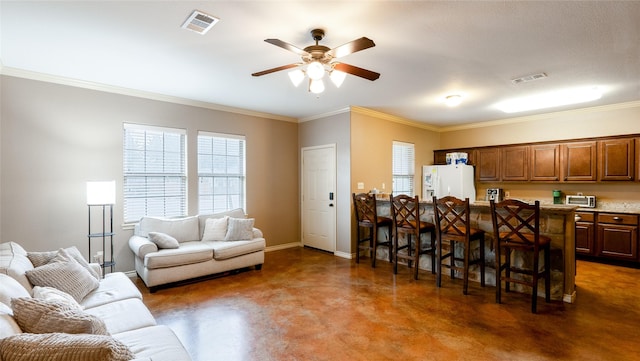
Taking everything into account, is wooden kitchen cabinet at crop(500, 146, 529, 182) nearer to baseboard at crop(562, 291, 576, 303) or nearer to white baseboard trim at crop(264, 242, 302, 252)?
baseboard at crop(562, 291, 576, 303)

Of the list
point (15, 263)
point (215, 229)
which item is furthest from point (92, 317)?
point (215, 229)

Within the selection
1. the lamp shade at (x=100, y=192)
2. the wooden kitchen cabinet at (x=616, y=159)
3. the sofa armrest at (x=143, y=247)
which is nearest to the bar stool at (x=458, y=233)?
the wooden kitchen cabinet at (x=616, y=159)

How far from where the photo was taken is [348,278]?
4.34 meters

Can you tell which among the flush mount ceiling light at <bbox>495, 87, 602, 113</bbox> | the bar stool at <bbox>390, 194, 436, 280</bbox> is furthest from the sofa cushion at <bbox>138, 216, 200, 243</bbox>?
the flush mount ceiling light at <bbox>495, 87, 602, 113</bbox>

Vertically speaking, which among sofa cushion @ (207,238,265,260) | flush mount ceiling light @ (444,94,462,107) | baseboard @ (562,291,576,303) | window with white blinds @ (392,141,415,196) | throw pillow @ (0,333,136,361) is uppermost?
flush mount ceiling light @ (444,94,462,107)

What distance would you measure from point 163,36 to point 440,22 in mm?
2359

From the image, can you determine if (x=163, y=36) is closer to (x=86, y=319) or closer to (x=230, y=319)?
(x=86, y=319)

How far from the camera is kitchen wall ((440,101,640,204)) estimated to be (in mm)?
5051

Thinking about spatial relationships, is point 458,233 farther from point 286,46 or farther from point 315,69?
point 286,46

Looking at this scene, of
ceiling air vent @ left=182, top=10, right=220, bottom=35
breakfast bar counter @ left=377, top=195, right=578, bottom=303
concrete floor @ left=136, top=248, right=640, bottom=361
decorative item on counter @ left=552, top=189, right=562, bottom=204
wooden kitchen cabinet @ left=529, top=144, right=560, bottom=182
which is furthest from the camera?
decorative item on counter @ left=552, top=189, right=562, bottom=204

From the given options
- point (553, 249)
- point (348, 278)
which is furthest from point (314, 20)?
point (553, 249)

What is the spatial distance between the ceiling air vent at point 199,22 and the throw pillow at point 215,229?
288cm

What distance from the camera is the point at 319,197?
5.96 metres

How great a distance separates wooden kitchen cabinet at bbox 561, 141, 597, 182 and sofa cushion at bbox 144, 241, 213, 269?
6.01 m
